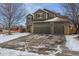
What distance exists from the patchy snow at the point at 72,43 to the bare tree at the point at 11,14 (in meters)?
0.46

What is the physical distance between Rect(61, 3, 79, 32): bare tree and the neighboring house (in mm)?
38

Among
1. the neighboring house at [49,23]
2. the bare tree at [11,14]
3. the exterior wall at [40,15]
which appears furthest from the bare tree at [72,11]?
the bare tree at [11,14]

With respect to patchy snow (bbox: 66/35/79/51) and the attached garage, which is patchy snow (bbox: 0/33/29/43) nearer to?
the attached garage

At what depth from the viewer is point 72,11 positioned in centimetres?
172

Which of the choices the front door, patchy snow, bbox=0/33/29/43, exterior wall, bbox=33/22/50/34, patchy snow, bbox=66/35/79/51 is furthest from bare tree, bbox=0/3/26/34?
patchy snow, bbox=66/35/79/51

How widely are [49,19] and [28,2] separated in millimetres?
243

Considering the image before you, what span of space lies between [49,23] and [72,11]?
232 millimetres

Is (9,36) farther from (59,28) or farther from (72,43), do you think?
(72,43)

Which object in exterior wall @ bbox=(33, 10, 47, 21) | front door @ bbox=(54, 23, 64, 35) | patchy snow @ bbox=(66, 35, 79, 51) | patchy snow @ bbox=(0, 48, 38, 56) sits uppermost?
exterior wall @ bbox=(33, 10, 47, 21)

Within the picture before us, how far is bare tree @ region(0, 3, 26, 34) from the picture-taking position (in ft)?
5.67

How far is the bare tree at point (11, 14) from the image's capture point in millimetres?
1729

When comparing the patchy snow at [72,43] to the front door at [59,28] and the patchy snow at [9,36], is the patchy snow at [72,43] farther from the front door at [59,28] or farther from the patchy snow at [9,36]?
the patchy snow at [9,36]

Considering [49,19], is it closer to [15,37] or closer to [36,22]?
[36,22]

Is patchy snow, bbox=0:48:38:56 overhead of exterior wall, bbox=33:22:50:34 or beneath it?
beneath
